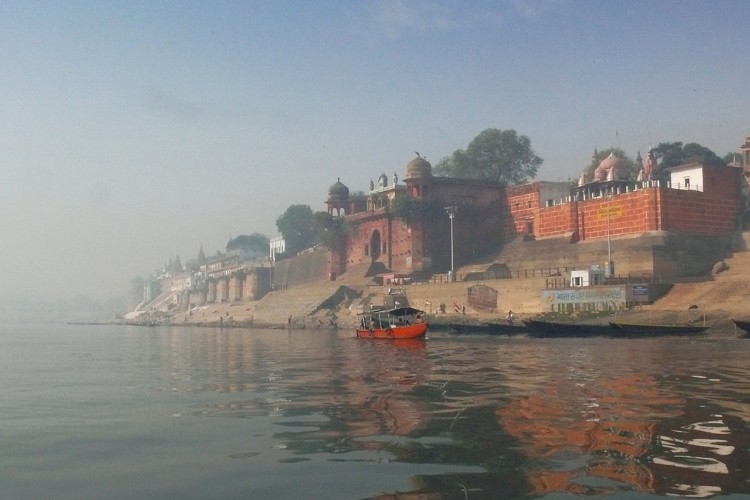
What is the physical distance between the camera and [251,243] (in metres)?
123

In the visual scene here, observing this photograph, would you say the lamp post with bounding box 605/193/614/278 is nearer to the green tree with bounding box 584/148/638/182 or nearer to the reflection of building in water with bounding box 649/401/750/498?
the green tree with bounding box 584/148/638/182

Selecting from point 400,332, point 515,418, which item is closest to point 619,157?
point 400,332

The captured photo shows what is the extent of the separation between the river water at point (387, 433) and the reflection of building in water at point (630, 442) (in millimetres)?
29

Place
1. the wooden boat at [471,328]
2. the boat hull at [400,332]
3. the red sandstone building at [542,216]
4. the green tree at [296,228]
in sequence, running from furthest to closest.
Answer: the green tree at [296,228] < the red sandstone building at [542,216] < the wooden boat at [471,328] < the boat hull at [400,332]

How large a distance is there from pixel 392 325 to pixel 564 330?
8.08m

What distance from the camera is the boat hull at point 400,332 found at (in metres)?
32.8

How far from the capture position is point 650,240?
142 feet

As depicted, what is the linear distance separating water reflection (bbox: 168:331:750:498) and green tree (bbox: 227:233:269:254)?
102 metres

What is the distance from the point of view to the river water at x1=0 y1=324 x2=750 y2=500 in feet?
22.5

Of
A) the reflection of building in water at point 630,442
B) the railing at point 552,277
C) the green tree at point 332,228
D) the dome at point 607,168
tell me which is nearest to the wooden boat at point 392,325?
the railing at point 552,277

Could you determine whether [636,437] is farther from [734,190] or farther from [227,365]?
[734,190]

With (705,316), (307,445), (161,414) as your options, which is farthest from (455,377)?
(705,316)

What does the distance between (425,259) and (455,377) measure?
44.2m

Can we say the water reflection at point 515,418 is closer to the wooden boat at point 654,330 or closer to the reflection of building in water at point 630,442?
the reflection of building in water at point 630,442
